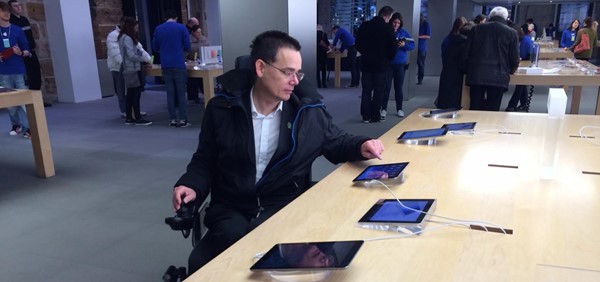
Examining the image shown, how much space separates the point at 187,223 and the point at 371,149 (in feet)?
2.56

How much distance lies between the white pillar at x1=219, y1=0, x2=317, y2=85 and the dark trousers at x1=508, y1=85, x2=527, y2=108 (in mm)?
4361

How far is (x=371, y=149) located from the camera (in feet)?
6.42

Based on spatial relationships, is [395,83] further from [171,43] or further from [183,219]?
[183,219]

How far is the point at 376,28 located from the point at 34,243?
14.5ft

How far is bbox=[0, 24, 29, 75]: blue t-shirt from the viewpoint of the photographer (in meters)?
5.21

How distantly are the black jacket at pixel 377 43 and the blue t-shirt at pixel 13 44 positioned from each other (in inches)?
154

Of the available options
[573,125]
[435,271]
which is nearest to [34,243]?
[435,271]

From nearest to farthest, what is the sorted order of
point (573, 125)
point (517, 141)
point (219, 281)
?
point (219, 281) → point (517, 141) → point (573, 125)

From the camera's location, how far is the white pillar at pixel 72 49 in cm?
773

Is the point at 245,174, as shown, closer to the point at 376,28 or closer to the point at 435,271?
the point at 435,271

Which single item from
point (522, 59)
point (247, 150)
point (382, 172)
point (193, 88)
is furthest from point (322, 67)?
point (382, 172)

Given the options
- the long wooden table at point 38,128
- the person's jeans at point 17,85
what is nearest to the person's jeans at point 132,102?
the person's jeans at point 17,85

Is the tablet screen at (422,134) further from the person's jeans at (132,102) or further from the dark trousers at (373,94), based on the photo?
the person's jeans at (132,102)

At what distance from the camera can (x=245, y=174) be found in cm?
192
